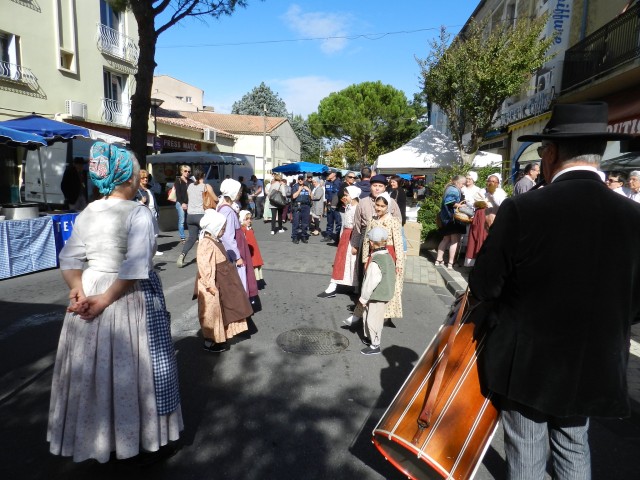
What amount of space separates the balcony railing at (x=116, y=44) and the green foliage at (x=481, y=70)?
1345 centimetres

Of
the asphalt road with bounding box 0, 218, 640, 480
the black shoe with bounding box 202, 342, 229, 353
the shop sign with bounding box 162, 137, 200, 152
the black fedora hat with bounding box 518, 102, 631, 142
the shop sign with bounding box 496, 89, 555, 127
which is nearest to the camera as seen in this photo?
the black fedora hat with bounding box 518, 102, 631, 142

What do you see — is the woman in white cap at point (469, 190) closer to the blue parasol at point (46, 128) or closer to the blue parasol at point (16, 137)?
the blue parasol at point (16, 137)

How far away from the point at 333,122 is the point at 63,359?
1918 inches

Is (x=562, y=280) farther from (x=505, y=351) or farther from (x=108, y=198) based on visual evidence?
(x=108, y=198)

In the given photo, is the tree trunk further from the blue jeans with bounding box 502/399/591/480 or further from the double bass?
the blue jeans with bounding box 502/399/591/480

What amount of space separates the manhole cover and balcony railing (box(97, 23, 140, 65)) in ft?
60.4

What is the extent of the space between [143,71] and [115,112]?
1052cm

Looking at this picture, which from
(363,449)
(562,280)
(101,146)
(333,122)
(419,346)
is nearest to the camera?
(562,280)

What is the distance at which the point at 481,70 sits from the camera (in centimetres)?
1167

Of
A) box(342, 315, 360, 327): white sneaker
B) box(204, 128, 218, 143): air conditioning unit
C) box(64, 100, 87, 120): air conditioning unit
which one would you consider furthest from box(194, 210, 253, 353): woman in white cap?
box(204, 128, 218, 143): air conditioning unit

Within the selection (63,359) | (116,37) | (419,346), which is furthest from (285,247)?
(116,37)

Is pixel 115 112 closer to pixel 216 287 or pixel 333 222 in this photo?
pixel 333 222

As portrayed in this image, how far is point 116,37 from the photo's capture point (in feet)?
67.3

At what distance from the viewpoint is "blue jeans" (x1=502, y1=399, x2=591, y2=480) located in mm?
1831
